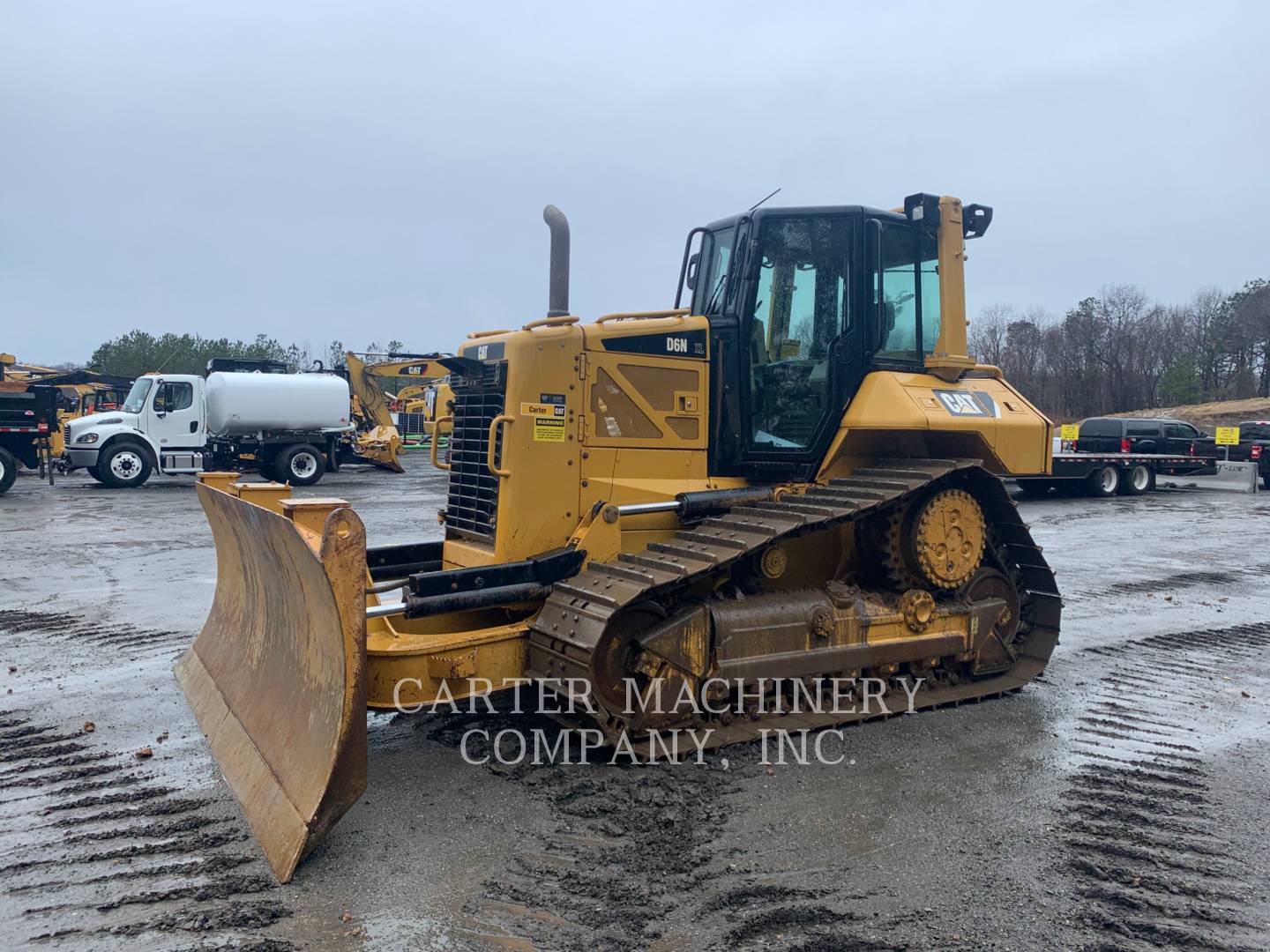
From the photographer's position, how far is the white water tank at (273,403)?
22172 mm

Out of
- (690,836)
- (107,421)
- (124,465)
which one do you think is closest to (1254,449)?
(690,836)

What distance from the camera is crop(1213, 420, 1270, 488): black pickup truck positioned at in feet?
81.0

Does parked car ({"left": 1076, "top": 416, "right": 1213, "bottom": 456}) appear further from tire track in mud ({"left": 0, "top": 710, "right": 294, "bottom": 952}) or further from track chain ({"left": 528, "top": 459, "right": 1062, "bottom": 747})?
tire track in mud ({"left": 0, "top": 710, "right": 294, "bottom": 952})

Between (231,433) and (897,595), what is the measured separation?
19646 mm

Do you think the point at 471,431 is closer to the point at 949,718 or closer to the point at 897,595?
the point at 897,595

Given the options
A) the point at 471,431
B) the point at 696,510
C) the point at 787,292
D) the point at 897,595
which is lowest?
the point at 897,595

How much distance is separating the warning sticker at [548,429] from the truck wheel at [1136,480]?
2008 cm

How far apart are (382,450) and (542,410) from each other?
21.5 m

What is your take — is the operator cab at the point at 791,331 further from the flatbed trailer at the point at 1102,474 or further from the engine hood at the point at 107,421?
the engine hood at the point at 107,421

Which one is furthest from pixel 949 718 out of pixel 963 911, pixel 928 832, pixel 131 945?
pixel 131 945

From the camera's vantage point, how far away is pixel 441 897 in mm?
3598

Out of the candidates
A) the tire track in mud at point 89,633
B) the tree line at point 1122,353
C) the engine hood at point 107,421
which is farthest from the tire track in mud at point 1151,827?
the tree line at point 1122,353

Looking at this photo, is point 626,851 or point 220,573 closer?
point 626,851

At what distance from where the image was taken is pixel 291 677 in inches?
182
